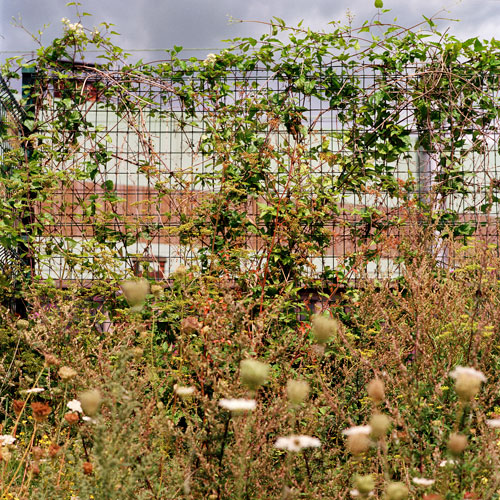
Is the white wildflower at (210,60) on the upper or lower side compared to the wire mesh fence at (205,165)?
upper

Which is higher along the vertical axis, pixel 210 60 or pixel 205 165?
pixel 210 60

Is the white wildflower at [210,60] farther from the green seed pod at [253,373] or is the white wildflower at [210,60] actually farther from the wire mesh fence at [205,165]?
the green seed pod at [253,373]

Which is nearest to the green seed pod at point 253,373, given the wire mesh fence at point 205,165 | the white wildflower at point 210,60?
the wire mesh fence at point 205,165

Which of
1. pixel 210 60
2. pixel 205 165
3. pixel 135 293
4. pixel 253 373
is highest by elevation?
pixel 210 60

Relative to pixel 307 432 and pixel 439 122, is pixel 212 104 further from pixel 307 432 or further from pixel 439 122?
pixel 307 432

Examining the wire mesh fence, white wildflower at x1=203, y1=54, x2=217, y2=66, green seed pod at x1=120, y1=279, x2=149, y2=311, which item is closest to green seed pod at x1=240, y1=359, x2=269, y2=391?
green seed pod at x1=120, y1=279, x2=149, y2=311

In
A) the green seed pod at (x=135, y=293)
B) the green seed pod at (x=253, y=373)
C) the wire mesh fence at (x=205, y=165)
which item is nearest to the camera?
the green seed pod at (x=253, y=373)

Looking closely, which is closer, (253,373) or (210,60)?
(253,373)

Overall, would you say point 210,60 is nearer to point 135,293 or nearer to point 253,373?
point 135,293

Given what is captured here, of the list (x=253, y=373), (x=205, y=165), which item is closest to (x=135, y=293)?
(x=253, y=373)

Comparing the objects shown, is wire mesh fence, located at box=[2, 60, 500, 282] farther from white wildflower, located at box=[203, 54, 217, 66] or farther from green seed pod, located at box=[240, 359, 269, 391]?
green seed pod, located at box=[240, 359, 269, 391]

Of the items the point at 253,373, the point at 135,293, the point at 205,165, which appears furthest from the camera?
the point at 205,165

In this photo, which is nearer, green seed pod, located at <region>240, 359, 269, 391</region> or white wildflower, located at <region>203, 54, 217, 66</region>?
green seed pod, located at <region>240, 359, 269, 391</region>

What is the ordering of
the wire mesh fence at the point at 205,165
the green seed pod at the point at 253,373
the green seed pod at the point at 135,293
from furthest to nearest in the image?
1. the wire mesh fence at the point at 205,165
2. the green seed pod at the point at 135,293
3. the green seed pod at the point at 253,373
